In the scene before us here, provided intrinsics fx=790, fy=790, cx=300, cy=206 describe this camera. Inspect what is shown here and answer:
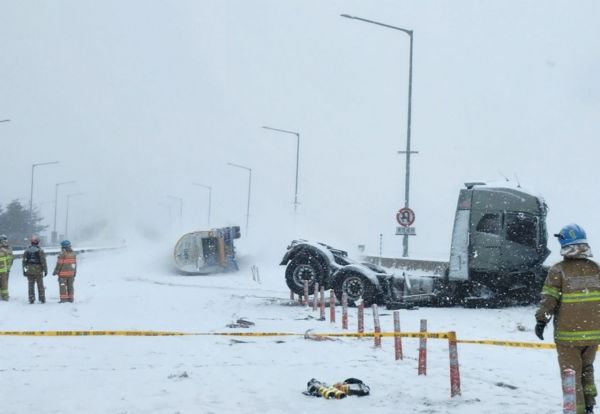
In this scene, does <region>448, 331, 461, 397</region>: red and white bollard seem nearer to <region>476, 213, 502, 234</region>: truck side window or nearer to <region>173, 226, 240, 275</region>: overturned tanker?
<region>476, 213, 502, 234</region>: truck side window

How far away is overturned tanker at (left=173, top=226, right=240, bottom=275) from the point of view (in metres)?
38.0

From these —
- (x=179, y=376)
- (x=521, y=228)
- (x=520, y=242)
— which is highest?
(x=521, y=228)

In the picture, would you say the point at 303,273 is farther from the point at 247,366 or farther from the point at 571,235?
the point at 571,235

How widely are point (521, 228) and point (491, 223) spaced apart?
0.70 metres

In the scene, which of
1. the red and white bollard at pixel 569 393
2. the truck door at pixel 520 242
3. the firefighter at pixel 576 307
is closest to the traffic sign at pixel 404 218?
the truck door at pixel 520 242

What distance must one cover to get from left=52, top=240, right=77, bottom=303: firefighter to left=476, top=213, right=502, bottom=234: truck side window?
32.5 ft

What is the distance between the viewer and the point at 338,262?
21.5m

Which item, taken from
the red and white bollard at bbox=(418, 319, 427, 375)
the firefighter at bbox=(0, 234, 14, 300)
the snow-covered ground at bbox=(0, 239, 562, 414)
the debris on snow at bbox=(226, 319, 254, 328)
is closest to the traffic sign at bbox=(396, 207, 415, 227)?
the snow-covered ground at bbox=(0, 239, 562, 414)

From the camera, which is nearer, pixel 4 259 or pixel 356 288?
pixel 356 288

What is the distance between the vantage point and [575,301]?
22.4ft

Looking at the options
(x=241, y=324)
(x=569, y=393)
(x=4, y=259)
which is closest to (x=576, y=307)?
(x=569, y=393)

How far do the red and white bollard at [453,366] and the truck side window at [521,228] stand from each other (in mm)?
10792

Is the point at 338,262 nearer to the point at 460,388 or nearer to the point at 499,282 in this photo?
the point at 499,282

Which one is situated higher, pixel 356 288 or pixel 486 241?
pixel 486 241
